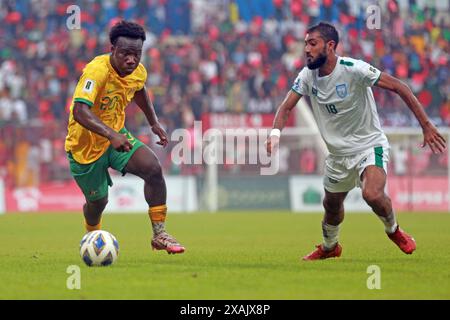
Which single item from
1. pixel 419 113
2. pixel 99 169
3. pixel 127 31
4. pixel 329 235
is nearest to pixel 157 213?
pixel 99 169

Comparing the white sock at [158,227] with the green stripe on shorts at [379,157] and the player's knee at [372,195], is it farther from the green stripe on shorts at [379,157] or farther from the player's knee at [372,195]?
the green stripe on shorts at [379,157]

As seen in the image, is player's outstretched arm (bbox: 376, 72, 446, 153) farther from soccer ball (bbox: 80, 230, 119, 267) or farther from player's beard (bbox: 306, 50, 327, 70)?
soccer ball (bbox: 80, 230, 119, 267)

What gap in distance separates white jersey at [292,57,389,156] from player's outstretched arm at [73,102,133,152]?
2054 mm

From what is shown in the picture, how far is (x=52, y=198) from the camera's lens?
2694 centimetres

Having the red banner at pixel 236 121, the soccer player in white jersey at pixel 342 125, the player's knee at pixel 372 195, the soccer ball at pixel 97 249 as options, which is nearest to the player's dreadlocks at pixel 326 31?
the soccer player in white jersey at pixel 342 125

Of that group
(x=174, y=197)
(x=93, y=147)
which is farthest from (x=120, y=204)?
(x=93, y=147)

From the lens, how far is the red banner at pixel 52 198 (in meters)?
26.8

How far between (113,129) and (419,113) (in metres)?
3.21

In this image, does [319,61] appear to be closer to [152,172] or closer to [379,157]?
[379,157]

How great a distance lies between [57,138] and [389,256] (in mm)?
16339

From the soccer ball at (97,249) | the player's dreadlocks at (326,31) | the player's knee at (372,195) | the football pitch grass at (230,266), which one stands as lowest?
the football pitch grass at (230,266)

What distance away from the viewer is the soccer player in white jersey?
10.3 meters

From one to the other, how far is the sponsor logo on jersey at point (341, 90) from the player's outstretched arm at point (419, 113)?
1.28 feet
